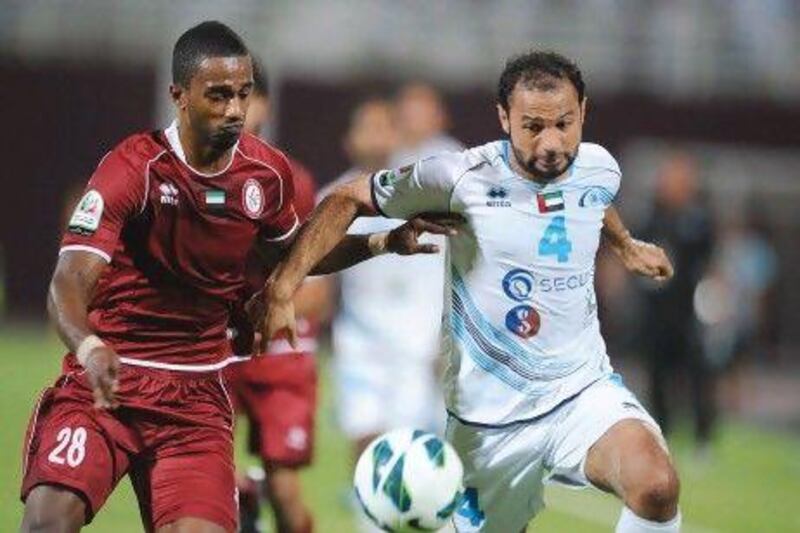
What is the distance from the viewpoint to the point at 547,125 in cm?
623

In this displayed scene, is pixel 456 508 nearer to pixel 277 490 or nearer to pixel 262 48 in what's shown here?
pixel 277 490

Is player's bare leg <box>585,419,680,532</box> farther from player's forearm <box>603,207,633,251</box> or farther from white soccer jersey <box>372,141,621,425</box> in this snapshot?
player's forearm <box>603,207,633,251</box>

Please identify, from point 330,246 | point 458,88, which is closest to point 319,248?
point 330,246

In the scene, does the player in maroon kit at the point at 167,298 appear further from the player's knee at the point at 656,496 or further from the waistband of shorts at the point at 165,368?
the player's knee at the point at 656,496

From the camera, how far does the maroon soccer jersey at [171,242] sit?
581cm

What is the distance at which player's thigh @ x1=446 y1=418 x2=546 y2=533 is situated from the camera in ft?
21.2

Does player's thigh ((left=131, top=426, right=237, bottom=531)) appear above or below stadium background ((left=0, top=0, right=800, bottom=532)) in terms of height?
above

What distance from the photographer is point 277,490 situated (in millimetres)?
8070

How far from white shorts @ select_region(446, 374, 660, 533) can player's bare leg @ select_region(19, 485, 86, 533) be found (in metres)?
1.58

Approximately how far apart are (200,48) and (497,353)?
61.9 inches

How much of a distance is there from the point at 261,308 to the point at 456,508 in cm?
98

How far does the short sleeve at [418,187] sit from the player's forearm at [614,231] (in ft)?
2.42

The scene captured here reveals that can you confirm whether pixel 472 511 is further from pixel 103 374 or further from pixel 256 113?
pixel 256 113

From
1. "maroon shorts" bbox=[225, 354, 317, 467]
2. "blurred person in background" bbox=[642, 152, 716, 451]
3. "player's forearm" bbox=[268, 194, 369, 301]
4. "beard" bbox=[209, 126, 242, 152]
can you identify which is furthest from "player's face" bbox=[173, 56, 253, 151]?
"blurred person in background" bbox=[642, 152, 716, 451]
